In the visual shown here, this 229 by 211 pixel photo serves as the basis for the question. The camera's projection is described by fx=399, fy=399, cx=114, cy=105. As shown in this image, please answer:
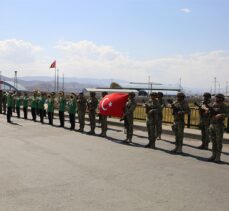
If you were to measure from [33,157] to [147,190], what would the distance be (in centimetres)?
414

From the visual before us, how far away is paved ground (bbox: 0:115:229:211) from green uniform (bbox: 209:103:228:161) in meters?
0.37

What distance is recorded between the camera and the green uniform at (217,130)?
1020cm

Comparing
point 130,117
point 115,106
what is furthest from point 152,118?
point 115,106

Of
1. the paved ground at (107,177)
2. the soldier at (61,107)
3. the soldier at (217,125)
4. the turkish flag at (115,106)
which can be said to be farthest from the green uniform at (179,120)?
the soldier at (61,107)

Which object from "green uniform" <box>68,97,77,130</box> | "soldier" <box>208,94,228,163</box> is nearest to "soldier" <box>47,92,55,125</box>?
"green uniform" <box>68,97,77,130</box>

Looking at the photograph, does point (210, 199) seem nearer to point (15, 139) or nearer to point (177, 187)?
point (177, 187)

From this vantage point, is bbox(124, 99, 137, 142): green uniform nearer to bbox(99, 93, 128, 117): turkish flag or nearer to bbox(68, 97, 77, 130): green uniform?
bbox(99, 93, 128, 117): turkish flag

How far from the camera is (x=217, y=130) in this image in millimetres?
10242

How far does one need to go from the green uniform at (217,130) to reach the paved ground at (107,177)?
1.20ft

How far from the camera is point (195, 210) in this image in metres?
5.95

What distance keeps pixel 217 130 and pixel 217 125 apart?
0.42 ft

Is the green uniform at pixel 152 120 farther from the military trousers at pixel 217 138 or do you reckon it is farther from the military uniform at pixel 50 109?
the military uniform at pixel 50 109

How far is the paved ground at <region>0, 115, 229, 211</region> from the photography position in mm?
6266

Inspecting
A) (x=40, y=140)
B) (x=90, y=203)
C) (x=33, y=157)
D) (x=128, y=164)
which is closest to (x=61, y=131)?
(x=40, y=140)
